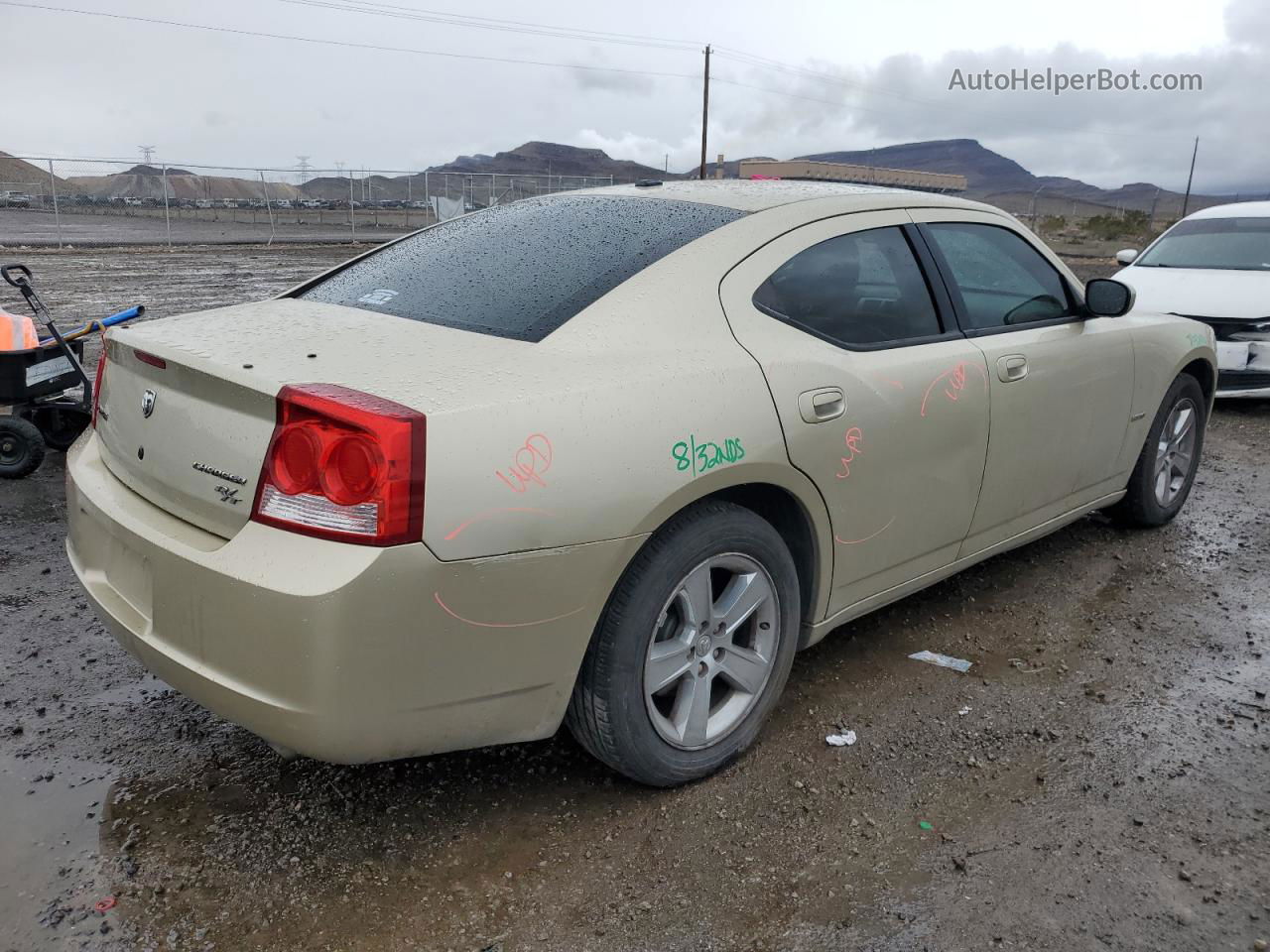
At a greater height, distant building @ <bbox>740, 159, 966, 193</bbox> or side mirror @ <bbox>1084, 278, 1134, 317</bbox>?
distant building @ <bbox>740, 159, 966, 193</bbox>

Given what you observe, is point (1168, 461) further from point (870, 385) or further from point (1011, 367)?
point (870, 385)

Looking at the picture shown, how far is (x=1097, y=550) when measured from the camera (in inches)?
192

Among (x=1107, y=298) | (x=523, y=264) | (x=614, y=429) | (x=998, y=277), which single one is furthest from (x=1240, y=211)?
(x=614, y=429)

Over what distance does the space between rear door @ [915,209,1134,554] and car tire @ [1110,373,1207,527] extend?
1.64ft

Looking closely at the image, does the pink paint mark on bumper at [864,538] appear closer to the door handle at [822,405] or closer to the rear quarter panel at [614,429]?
the rear quarter panel at [614,429]

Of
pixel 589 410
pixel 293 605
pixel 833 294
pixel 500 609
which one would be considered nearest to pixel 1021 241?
pixel 833 294

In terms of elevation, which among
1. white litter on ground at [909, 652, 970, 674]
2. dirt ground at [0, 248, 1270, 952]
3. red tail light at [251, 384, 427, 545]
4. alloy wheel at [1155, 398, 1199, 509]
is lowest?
dirt ground at [0, 248, 1270, 952]

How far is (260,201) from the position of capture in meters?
34.3

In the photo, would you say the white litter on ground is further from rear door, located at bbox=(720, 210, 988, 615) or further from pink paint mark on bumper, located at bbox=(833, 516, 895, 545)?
pink paint mark on bumper, located at bbox=(833, 516, 895, 545)

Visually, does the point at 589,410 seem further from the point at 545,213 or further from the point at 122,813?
the point at 122,813

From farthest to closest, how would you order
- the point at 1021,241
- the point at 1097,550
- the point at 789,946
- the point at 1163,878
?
the point at 1097,550, the point at 1021,241, the point at 1163,878, the point at 789,946

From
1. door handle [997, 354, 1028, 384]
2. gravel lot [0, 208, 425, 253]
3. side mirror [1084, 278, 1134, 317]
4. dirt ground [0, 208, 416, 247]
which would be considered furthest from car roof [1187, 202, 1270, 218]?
dirt ground [0, 208, 416, 247]

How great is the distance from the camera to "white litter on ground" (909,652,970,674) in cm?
366

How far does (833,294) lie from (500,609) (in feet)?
5.11
